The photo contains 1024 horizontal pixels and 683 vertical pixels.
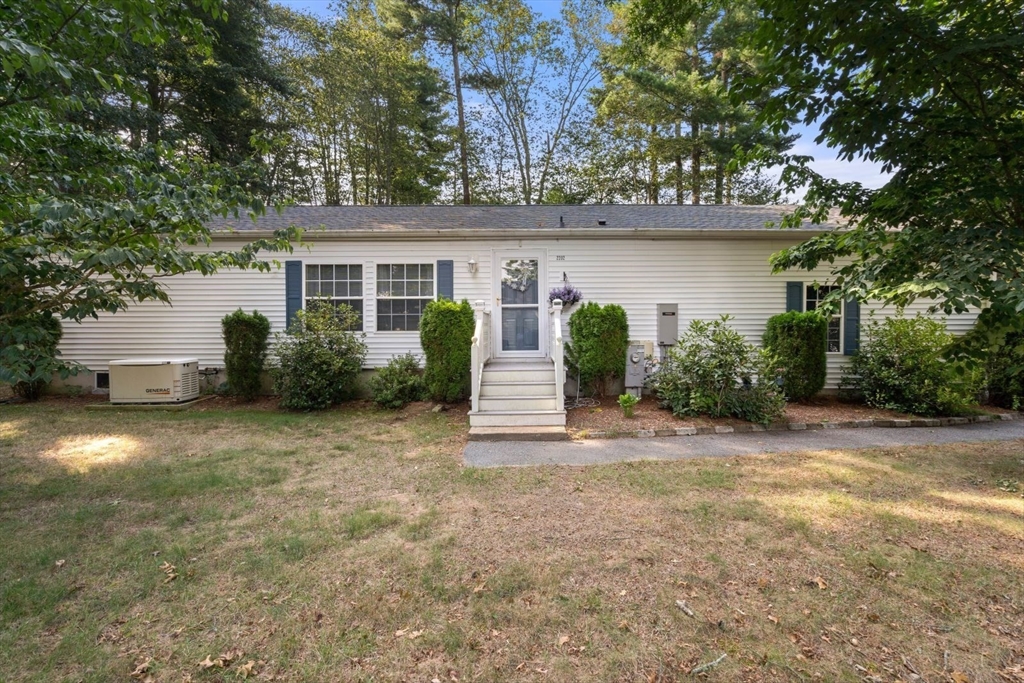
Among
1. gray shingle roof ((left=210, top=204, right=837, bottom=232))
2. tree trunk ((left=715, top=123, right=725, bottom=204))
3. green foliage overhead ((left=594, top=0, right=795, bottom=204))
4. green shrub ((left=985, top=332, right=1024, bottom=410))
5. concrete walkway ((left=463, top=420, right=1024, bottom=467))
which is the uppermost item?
green foliage overhead ((left=594, top=0, right=795, bottom=204))

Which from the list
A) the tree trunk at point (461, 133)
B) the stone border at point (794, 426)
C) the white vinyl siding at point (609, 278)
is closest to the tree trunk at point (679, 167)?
the tree trunk at point (461, 133)

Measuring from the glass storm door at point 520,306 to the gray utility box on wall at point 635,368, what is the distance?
1.60m

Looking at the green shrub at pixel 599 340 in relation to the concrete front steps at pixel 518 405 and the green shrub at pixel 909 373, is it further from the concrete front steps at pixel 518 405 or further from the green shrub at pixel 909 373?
the green shrub at pixel 909 373

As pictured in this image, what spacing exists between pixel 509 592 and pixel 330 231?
7.66 meters

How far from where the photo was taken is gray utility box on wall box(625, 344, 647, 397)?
8.14 metres

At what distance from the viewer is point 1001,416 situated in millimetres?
7156

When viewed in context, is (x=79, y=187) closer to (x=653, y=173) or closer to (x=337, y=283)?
(x=337, y=283)

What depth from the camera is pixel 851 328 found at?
27.9 ft

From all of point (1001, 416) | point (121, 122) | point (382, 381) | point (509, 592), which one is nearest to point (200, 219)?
point (509, 592)

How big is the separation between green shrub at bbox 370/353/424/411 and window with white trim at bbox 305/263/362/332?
121cm

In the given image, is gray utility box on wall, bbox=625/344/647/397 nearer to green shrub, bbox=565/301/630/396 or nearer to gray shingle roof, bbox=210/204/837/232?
green shrub, bbox=565/301/630/396

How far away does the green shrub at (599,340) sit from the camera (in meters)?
7.75

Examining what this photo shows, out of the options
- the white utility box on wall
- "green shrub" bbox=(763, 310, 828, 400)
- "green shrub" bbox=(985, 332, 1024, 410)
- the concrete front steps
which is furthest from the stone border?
the white utility box on wall

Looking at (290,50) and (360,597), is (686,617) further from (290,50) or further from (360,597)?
(290,50)
